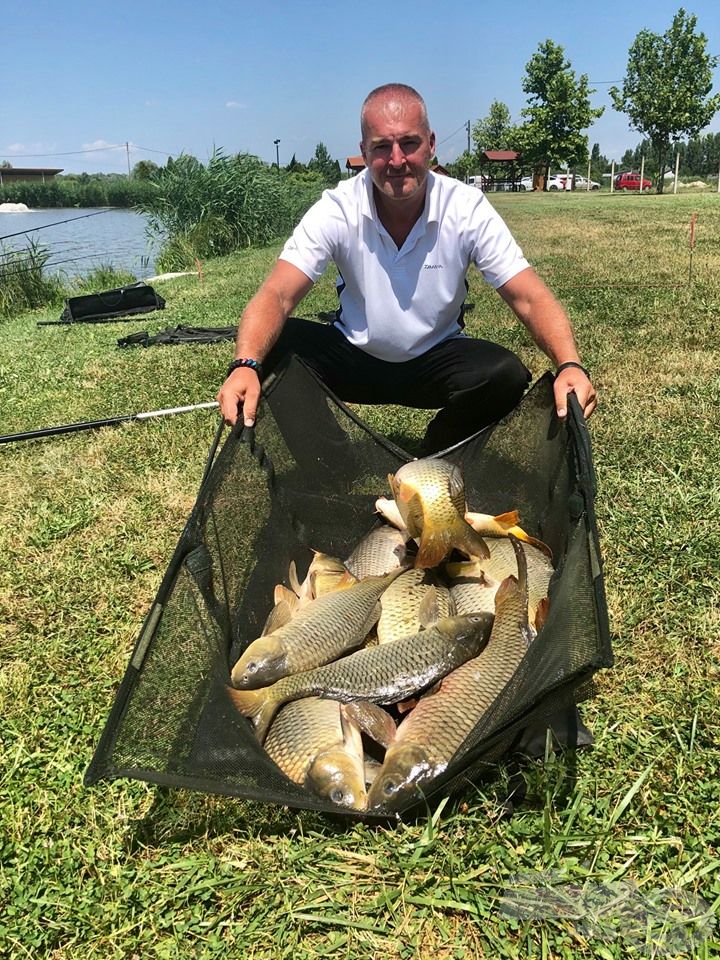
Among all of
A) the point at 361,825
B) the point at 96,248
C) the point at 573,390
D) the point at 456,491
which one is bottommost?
the point at 361,825

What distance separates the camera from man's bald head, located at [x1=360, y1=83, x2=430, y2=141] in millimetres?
2723

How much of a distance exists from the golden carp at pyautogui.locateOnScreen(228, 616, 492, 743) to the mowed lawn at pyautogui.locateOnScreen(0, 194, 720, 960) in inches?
9.9

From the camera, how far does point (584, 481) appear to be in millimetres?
1874

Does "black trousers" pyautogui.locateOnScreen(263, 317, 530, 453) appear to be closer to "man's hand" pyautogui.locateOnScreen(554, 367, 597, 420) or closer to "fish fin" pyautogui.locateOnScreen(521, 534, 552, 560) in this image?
"man's hand" pyautogui.locateOnScreen(554, 367, 597, 420)

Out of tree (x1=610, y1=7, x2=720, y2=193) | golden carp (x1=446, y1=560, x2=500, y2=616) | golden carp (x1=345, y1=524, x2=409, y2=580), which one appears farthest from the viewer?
tree (x1=610, y1=7, x2=720, y2=193)

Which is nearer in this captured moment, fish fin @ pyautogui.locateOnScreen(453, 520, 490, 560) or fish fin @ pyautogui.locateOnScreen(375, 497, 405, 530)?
fish fin @ pyautogui.locateOnScreen(453, 520, 490, 560)

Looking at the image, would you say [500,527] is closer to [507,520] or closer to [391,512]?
[507,520]

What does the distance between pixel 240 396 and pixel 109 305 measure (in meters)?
7.23

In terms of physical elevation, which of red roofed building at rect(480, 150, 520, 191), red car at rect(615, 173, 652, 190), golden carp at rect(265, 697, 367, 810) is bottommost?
golden carp at rect(265, 697, 367, 810)

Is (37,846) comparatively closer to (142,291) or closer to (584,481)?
(584,481)

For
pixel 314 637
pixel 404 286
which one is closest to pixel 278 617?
pixel 314 637

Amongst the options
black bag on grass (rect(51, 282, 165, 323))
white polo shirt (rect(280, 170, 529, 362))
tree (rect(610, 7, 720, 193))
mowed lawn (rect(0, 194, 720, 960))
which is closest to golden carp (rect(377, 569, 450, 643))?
mowed lawn (rect(0, 194, 720, 960))

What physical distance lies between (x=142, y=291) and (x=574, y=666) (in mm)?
8637

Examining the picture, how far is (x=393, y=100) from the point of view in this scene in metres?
2.73
